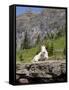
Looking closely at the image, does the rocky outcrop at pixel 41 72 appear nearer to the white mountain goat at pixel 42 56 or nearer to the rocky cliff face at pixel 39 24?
the white mountain goat at pixel 42 56

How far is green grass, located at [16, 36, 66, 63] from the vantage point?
1.82m

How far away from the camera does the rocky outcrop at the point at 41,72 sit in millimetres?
1821

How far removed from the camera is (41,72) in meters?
1.87

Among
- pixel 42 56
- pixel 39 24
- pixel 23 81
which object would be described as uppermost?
pixel 39 24

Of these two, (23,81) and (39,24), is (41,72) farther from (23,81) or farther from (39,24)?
(39,24)

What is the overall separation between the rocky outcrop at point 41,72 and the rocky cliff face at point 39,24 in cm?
13

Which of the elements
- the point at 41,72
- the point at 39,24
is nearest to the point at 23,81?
the point at 41,72

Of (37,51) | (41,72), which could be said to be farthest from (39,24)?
(41,72)

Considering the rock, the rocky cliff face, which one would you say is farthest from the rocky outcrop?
the rocky cliff face

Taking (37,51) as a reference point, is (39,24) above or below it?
above

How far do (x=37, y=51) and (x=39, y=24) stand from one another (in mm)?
154

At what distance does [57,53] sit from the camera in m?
1.92
